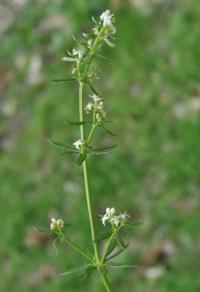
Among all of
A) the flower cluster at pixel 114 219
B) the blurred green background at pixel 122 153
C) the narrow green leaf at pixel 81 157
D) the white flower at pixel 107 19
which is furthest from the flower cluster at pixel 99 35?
the blurred green background at pixel 122 153

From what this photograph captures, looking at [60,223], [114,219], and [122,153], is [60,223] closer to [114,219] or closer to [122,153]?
[114,219]

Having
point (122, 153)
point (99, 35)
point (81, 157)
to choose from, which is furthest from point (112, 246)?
point (122, 153)

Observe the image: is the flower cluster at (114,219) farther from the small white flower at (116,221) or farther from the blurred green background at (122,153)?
the blurred green background at (122,153)

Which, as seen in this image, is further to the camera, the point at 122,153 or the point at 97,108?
the point at 122,153

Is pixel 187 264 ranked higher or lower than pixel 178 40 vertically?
lower

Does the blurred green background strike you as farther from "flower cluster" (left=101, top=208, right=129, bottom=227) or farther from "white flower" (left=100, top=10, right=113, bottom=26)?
"white flower" (left=100, top=10, right=113, bottom=26)

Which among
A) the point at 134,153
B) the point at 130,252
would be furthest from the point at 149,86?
the point at 130,252

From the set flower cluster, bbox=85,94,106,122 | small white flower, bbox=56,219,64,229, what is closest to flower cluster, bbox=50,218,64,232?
small white flower, bbox=56,219,64,229

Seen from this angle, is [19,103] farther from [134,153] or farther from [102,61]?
[134,153]

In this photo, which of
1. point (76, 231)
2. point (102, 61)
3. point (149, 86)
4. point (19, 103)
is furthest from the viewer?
point (19, 103)
